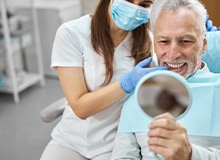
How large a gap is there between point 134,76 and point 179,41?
20 cm

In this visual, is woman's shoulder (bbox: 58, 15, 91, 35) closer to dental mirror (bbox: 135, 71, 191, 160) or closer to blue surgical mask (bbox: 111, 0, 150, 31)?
blue surgical mask (bbox: 111, 0, 150, 31)

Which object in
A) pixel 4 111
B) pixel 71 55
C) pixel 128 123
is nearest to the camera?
pixel 128 123

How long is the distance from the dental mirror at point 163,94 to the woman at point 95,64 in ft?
2.00

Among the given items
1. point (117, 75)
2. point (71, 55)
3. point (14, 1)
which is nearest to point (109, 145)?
point (117, 75)

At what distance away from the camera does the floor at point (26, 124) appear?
8.16 ft

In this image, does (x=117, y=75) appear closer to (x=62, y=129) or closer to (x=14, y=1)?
(x=62, y=129)

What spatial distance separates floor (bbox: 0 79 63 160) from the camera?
2.49 metres

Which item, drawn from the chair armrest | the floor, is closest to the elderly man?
the chair armrest

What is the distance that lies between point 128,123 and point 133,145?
89 mm

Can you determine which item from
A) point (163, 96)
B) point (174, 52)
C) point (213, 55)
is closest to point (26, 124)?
point (213, 55)

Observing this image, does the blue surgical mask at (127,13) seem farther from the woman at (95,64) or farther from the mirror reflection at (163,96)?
the mirror reflection at (163,96)

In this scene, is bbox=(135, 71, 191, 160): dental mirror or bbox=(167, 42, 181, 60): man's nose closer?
bbox=(135, 71, 191, 160): dental mirror

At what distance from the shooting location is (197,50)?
1.11 meters

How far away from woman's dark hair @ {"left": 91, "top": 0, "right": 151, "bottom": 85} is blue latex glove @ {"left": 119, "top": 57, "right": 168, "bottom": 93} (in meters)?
0.18
